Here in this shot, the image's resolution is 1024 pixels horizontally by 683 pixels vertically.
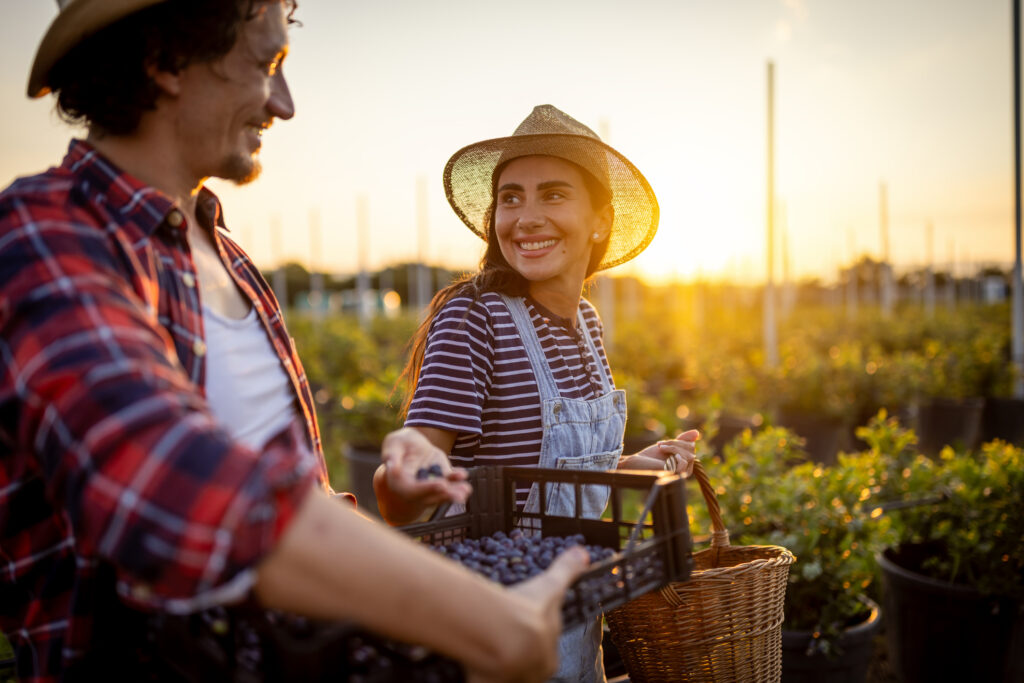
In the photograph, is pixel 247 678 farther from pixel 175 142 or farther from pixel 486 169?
pixel 486 169

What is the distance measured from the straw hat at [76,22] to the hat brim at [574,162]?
1088 mm

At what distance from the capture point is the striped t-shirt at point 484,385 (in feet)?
5.45

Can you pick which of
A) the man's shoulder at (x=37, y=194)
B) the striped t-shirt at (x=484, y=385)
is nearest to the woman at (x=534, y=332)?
the striped t-shirt at (x=484, y=385)

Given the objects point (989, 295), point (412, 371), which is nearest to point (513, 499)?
point (412, 371)

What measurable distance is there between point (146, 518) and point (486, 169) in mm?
1576

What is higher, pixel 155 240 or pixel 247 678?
pixel 155 240

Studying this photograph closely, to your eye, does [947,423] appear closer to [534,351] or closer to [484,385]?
[534,351]

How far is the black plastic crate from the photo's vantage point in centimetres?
110

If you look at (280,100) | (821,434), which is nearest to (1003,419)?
(821,434)

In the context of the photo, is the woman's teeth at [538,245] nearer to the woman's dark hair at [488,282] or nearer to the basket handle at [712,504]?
the woman's dark hair at [488,282]

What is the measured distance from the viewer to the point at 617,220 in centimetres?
229

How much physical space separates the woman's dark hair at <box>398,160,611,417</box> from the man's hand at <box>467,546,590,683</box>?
2.72 ft

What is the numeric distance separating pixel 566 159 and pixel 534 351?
56 centimetres

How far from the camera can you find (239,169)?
3.95 feet
